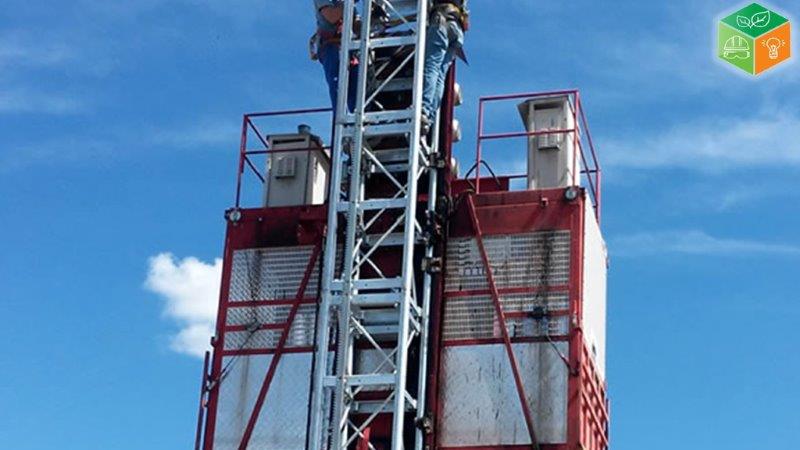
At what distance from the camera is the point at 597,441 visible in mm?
30469

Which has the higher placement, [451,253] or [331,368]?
[451,253]

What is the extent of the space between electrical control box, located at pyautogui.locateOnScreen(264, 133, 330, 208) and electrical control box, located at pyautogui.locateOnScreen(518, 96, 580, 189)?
4.51 m

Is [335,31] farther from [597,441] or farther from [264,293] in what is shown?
[597,441]

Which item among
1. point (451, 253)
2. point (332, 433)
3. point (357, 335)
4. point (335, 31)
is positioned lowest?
point (332, 433)

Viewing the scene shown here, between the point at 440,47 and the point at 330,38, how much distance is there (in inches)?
95.7

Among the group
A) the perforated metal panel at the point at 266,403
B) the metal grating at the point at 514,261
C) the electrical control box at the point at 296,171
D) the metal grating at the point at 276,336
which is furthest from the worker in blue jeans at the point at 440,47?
the perforated metal panel at the point at 266,403

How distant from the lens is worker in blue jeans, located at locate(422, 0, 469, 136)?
30.7 m

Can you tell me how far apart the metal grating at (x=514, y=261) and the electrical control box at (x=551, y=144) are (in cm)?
137

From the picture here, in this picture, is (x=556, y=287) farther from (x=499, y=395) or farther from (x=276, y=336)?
(x=276, y=336)

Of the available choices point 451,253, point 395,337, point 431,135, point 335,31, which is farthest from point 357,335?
point 335,31

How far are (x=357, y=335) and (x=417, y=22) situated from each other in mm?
6467

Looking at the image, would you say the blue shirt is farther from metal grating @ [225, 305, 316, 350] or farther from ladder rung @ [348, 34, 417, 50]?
metal grating @ [225, 305, 316, 350]

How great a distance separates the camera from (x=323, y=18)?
32156mm

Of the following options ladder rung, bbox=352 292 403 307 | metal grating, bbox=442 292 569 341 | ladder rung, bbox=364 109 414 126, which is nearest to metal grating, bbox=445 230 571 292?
metal grating, bbox=442 292 569 341
